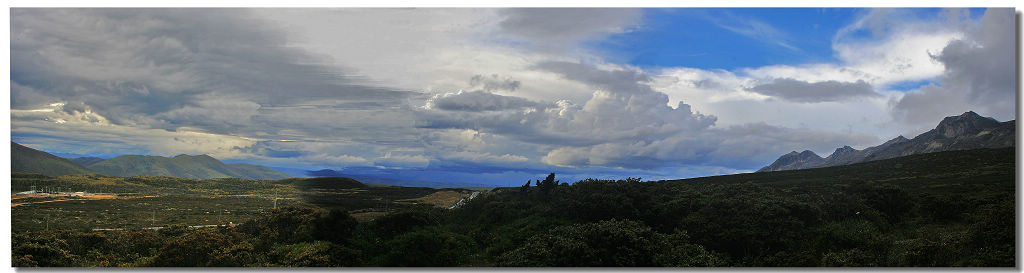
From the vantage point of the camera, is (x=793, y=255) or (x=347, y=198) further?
(x=347, y=198)

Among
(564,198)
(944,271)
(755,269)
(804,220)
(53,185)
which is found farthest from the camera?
(53,185)

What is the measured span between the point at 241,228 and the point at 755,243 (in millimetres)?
12973

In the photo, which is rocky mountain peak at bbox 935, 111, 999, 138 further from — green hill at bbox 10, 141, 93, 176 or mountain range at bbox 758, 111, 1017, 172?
green hill at bbox 10, 141, 93, 176

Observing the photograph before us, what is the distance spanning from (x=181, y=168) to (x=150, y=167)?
3.81 feet

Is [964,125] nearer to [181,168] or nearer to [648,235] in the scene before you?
[648,235]

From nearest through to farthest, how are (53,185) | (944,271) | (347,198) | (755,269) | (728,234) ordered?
(944,271) < (755,269) < (728,234) < (53,185) < (347,198)

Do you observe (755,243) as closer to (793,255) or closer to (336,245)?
(793,255)

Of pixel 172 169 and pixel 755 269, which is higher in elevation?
pixel 172 169

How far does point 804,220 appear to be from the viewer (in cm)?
1157

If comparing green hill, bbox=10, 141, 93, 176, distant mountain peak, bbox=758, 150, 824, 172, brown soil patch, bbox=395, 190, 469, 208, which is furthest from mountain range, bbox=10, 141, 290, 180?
distant mountain peak, bbox=758, 150, 824, 172

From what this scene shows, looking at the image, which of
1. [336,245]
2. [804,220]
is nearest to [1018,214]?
[804,220]

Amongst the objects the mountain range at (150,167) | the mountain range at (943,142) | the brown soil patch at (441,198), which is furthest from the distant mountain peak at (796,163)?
the mountain range at (150,167)

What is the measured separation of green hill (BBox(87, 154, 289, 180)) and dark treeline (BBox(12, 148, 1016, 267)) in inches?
272

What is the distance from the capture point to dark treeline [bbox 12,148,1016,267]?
9.99 meters
